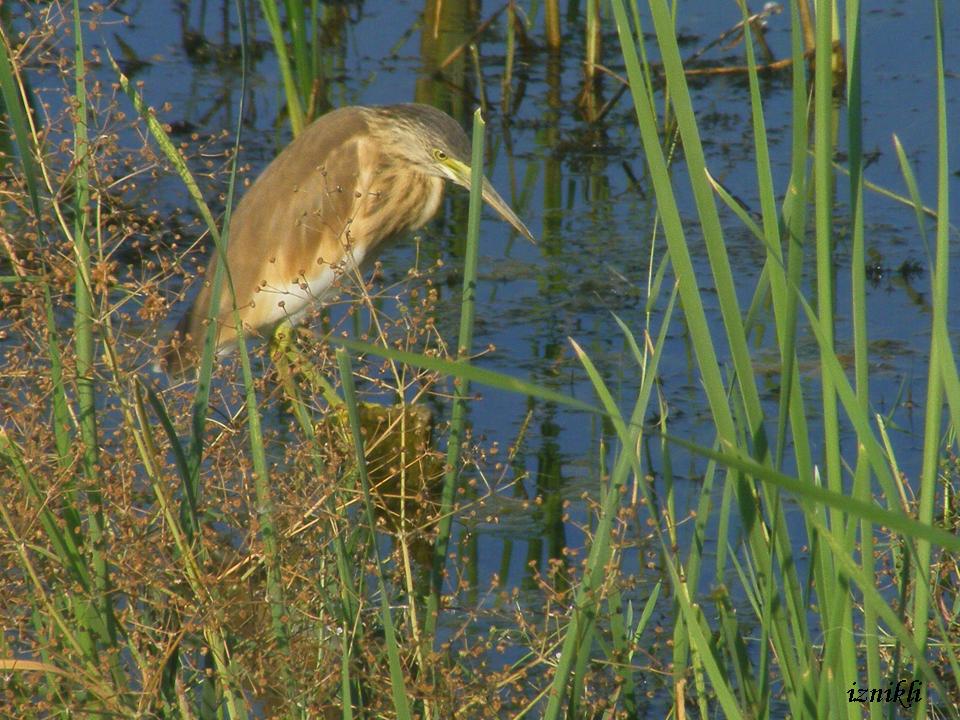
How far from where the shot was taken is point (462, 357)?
1.42 m

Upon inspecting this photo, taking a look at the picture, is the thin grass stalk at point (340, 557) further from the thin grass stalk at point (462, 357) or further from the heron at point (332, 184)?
the heron at point (332, 184)

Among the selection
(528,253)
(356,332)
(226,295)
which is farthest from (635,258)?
(226,295)

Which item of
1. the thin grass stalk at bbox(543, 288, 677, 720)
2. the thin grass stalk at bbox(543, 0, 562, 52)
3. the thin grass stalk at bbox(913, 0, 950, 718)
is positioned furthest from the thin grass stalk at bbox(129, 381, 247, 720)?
the thin grass stalk at bbox(543, 0, 562, 52)

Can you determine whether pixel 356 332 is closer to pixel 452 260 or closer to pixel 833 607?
pixel 452 260

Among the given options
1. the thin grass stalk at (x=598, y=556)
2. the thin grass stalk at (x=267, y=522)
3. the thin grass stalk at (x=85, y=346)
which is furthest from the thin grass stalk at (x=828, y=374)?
the thin grass stalk at (x=85, y=346)

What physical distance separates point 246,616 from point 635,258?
2.85 metres

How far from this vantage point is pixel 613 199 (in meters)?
4.67

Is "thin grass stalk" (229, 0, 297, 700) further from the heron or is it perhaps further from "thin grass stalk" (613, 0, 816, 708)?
the heron

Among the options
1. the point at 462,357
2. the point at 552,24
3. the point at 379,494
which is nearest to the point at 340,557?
the point at 379,494

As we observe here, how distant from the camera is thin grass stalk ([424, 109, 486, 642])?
1.45 metres

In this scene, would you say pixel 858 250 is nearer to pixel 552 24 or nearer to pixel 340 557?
pixel 340 557

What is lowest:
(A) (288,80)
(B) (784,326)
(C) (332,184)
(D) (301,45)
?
(C) (332,184)

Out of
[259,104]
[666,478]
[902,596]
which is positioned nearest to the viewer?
[902,596]

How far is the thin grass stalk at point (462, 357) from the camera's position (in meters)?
1.45
